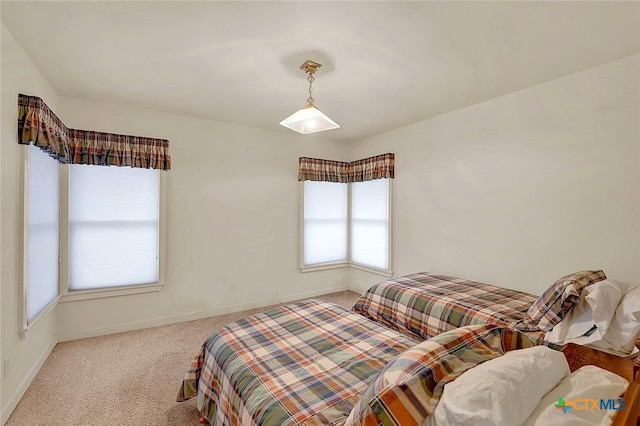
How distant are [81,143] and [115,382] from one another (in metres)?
2.29

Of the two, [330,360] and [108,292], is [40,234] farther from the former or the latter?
[330,360]

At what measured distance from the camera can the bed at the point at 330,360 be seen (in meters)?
1.05

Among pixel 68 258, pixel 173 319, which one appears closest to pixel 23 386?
pixel 68 258

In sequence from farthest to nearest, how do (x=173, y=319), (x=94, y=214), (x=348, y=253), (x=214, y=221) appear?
(x=348, y=253), (x=214, y=221), (x=173, y=319), (x=94, y=214)

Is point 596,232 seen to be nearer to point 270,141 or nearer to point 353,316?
point 353,316

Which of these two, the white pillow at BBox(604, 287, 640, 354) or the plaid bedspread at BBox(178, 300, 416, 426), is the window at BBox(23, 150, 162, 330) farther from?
the white pillow at BBox(604, 287, 640, 354)

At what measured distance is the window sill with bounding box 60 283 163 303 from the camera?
3051 millimetres

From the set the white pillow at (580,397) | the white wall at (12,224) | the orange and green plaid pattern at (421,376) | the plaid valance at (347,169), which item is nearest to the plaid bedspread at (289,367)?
the orange and green plaid pattern at (421,376)

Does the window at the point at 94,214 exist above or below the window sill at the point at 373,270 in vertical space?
above

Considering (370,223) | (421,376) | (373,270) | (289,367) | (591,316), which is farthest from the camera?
(370,223)

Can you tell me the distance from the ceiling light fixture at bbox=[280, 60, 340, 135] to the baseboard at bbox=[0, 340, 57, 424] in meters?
2.71

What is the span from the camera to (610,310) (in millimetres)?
1725

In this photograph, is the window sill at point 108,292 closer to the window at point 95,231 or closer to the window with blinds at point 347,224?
the window at point 95,231

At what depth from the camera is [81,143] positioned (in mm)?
3025
